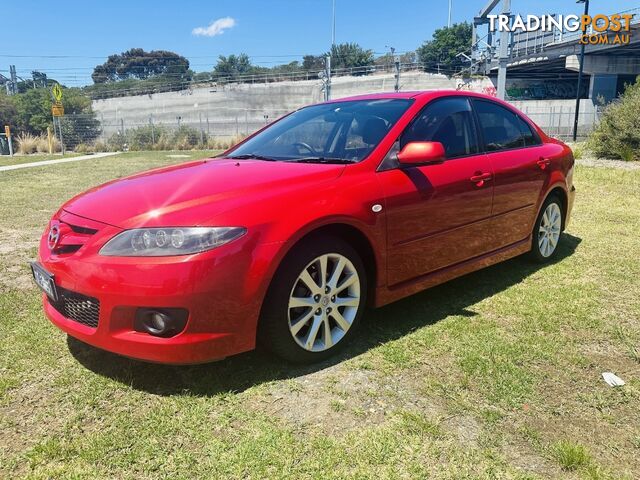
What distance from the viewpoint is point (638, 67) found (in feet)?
146

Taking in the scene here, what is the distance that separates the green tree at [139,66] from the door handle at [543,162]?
122245mm

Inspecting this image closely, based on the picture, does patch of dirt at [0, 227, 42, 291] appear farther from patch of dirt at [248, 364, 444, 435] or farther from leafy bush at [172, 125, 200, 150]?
leafy bush at [172, 125, 200, 150]

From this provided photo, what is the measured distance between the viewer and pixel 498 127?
437 centimetres

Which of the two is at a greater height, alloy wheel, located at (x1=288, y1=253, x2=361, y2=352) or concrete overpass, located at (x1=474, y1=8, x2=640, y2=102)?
concrete overpass, located at (x1=474, y1=8, x2=640, y2=102)

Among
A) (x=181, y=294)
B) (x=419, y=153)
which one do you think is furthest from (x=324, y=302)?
(x=419, y=153)

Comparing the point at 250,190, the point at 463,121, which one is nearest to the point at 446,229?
the point at 463,121

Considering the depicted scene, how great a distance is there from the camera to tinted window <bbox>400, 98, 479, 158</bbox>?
11.9 feet

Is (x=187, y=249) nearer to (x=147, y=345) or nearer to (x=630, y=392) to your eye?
(x=147, y=345)

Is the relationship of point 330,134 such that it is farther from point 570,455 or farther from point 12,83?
point 12,83

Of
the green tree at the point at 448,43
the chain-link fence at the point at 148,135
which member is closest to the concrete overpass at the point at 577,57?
the chain-link fence at the point at 148,135

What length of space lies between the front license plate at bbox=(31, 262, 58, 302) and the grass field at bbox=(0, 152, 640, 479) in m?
0.47

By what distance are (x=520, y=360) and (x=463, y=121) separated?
188 centimetres

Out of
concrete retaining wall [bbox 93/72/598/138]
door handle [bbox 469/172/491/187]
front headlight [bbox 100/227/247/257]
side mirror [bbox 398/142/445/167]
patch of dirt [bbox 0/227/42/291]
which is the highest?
concrete retaining wall [bbox 93/72/598/138]

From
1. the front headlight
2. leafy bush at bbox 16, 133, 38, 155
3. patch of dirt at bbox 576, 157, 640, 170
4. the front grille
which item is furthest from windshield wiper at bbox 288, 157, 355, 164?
leafy bush at bbox 16, 133, 38, 155
